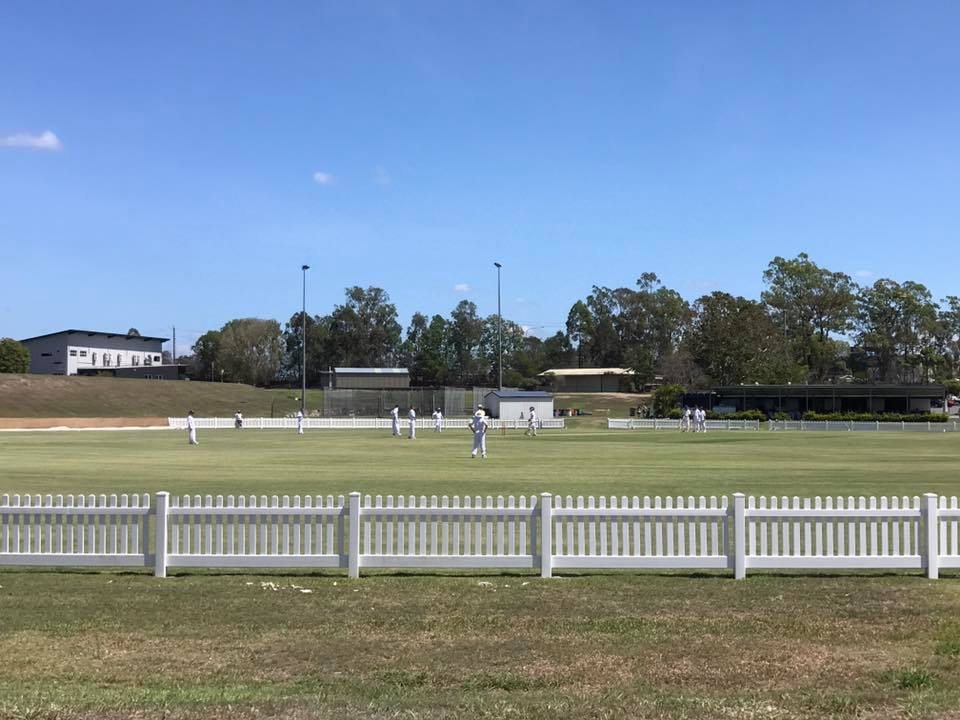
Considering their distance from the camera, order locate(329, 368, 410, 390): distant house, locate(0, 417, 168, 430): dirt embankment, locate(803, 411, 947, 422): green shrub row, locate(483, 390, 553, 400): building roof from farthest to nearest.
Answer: locate(329, 368, 410, 390): distant house → locate(483, 390, 553, 400): building roof → locate(803, 411, 947, 422): green shrub row → locate(0, 417, 168, 430): dirt embankment

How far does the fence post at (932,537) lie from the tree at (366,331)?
149m

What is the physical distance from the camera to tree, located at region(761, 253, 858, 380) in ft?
389

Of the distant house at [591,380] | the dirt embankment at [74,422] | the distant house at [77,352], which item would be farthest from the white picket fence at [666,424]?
the distant house at [77,352]

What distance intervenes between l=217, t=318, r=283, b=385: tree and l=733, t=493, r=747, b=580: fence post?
465ft

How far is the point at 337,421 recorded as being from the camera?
7362cm

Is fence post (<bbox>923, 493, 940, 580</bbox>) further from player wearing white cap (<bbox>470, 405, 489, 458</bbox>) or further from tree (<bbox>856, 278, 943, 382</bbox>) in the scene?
tree (<bbox>856, 278, 943, 382</bbox>)

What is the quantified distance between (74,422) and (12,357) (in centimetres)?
5368

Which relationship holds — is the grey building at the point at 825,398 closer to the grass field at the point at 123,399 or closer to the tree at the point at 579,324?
the grass field at the point at 123,399

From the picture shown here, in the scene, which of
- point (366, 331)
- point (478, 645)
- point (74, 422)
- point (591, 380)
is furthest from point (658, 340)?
point (478, 645)

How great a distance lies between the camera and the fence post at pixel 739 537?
10.7 m

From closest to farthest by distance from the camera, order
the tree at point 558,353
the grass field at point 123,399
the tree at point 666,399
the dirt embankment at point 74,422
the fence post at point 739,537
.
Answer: the fence post at point 739,537
the dirt embankment at point 74,422
the grass field at point 123,399
the tree at point 666,399
the tree at point 558,353

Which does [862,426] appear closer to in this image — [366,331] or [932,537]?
[932,537]

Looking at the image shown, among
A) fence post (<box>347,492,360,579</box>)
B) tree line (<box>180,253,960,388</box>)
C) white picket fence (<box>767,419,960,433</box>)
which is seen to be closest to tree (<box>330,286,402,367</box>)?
tree line (<box>180,253,960,388</box>)

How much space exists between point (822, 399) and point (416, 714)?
295 ft
